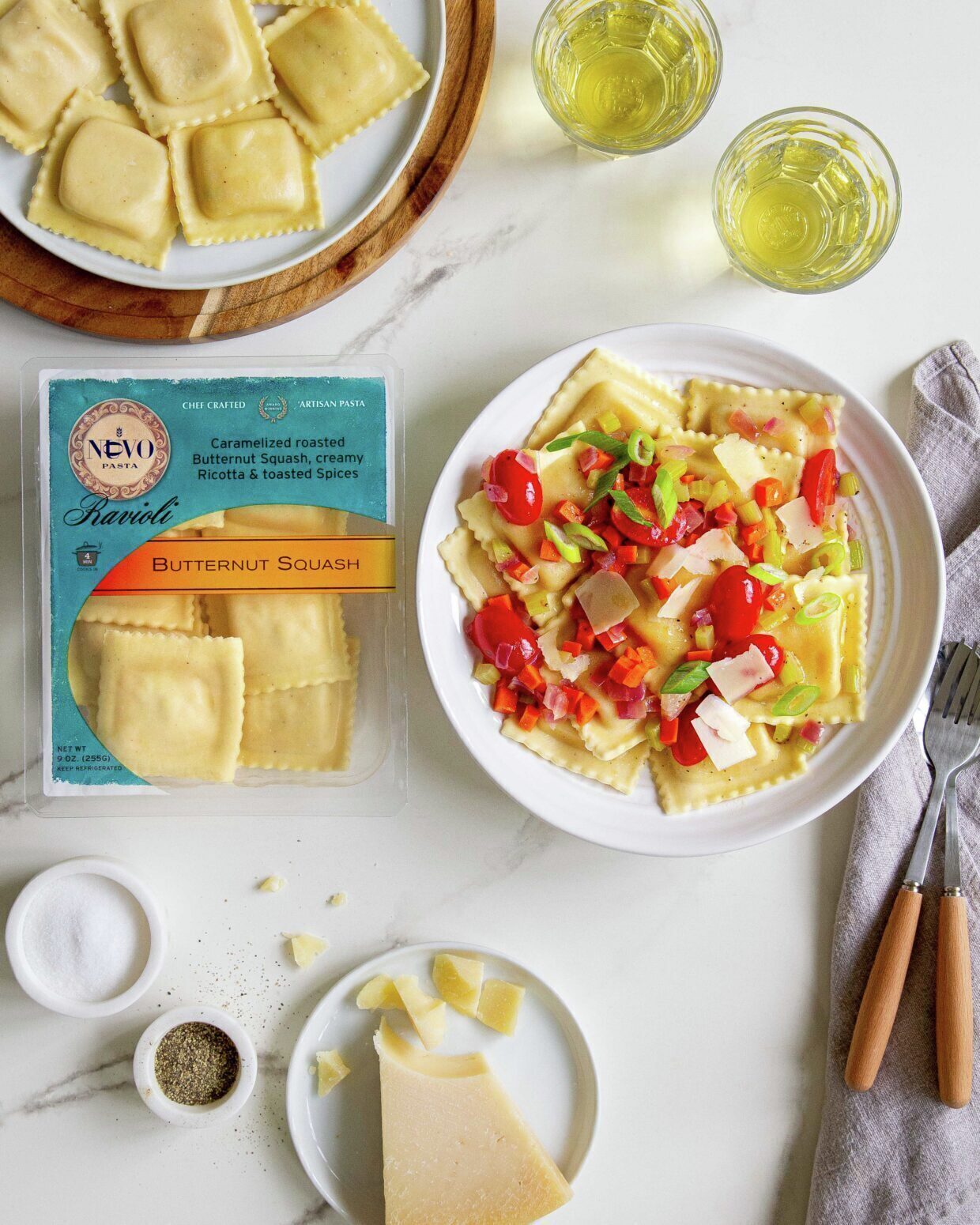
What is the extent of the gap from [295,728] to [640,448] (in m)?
1.35

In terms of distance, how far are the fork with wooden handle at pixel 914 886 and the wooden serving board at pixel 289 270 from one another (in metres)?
2.20


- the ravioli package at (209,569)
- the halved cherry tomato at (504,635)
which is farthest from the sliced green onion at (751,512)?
the ravioli package at (209,569)

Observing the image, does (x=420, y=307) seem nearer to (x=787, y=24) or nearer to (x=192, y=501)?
(x=192, y=501)

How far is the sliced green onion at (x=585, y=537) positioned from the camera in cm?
268

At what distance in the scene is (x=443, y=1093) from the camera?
9.37ft

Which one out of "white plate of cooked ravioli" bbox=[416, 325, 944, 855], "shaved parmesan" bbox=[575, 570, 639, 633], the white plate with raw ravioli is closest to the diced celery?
"white plate of cooked ravioli" bbox=[416, 325, 944, 855]

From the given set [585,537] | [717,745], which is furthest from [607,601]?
[717,745]

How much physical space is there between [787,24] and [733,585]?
1859mm

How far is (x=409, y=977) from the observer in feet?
9.59

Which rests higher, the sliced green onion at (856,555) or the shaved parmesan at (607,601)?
the sliced green onion at (856,555)

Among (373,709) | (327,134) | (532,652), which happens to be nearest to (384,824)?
(373,709)

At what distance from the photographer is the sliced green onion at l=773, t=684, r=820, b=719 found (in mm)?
2686

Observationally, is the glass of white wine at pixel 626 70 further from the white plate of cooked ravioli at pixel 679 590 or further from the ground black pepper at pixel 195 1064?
the ground black pepper at pixel 195 1064

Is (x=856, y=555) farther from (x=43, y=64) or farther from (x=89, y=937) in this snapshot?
(x=43, y=64)
